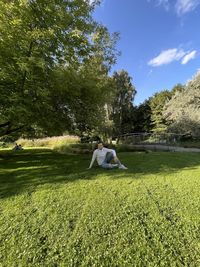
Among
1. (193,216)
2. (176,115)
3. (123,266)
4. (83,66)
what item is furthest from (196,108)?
(123,266)

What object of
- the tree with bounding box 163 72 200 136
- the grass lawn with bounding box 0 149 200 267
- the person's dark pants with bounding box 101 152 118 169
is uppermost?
the tree with bounding box 163 72 200 136

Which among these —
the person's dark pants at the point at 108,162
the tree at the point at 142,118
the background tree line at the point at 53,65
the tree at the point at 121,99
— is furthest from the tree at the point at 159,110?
the person's dark pants at the point at 108,162

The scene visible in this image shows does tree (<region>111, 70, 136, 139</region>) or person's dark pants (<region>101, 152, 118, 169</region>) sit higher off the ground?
tree (<region>111, 70, 136, 139</region>)

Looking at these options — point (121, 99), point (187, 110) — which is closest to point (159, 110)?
point (121, 99)

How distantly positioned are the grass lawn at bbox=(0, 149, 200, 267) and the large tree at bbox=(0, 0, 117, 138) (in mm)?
3289

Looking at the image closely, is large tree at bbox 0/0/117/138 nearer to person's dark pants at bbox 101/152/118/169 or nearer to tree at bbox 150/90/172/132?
person's dark pants at bbox 101/152/118/169

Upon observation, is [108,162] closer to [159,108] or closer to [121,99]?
[121,99]

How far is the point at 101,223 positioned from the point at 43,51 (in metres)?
5.82

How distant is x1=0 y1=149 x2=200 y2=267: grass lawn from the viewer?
8.02 feet

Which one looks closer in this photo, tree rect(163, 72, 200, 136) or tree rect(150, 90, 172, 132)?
tree rect(163, 72, 200, 136)

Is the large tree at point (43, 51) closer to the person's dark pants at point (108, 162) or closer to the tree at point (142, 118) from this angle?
the person's dark pants at point (108, 162)

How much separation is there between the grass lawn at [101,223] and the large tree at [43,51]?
3289 millimetres

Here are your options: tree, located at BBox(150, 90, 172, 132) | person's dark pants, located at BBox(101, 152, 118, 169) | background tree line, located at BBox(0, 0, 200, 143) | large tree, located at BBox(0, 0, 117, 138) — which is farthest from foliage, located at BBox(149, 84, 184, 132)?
person's dark pants, located at BBox(101, 152, 118, 169)

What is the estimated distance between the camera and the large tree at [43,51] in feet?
19.7
